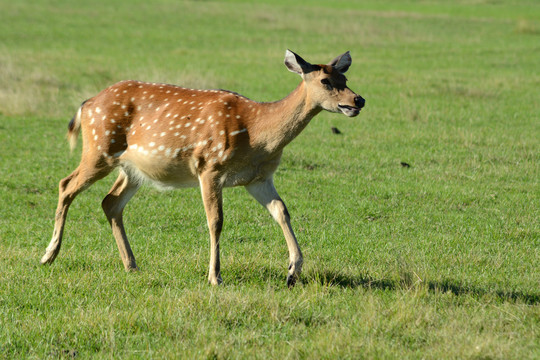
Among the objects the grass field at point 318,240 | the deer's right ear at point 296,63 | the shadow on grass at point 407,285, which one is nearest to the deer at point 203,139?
the deer's right ear at point 296,63

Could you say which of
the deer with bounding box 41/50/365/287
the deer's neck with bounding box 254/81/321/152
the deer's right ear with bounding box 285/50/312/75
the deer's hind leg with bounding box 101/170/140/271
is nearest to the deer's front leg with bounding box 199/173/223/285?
the deer with bounding box 41/50/365/287

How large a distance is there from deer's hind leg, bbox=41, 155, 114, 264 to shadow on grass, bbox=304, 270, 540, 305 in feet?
7.52

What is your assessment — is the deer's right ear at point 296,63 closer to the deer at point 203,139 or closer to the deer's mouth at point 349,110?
the deer at point 203,139

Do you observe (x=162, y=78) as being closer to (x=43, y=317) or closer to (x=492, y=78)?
(x=492, y=78)

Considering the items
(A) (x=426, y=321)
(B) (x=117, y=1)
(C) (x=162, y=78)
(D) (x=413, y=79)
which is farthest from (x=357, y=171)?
(B) (x=117, y=1)

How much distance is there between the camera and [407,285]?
6238 millimetres

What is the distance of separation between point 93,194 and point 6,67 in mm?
10657

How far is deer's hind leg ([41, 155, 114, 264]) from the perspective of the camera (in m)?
7.05

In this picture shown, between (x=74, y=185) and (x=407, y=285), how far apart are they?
3393mm

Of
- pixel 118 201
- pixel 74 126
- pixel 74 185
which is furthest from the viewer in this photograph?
pixel 74 126

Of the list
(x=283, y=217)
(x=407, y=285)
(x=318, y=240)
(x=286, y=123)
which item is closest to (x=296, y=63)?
(x=286, y=123)

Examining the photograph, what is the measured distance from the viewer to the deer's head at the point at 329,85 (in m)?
6.04

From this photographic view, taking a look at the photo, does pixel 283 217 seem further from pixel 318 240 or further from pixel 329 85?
pixel 318 240

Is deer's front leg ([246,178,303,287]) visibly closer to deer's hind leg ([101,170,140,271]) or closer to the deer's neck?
the deer's neck
